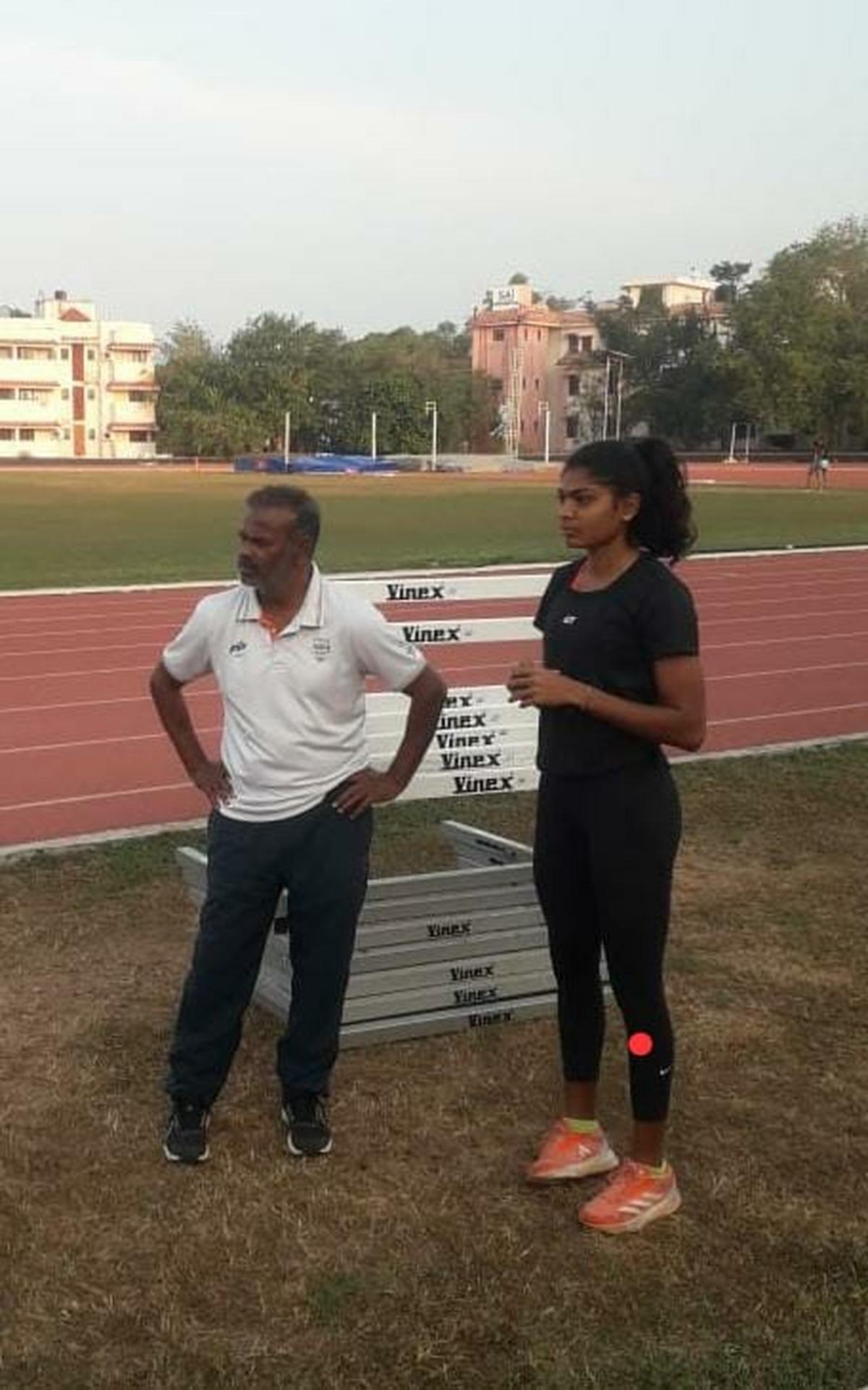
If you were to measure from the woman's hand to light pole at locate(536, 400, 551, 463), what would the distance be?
10014cm

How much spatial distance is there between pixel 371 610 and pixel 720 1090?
1.67 metres

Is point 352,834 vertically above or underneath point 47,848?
above

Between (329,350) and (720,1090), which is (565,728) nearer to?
(720,1090)

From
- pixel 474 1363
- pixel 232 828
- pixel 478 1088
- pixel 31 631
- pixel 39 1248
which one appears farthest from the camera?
pixel 31 631

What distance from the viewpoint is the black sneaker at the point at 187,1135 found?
3.55 m

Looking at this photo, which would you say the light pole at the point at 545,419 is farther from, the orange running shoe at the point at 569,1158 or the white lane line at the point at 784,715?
the orange running shoe at the point at 569,1158

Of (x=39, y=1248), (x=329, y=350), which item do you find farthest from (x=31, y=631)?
(x=329, y=350)

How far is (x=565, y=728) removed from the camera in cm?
316

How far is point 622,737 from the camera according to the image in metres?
3.11

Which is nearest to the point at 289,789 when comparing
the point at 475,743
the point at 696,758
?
the point at 475,743

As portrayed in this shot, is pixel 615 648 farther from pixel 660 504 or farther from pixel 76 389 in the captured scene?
pixel 76 389

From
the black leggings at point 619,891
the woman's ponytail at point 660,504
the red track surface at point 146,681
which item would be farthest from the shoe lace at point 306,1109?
the red track surface at point 146,681

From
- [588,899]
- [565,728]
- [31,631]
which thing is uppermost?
[565,728]

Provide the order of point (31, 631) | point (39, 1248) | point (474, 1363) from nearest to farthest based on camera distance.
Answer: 1. point (474, 1363)
2. point (39, 1248)
3. point (31, 631)
